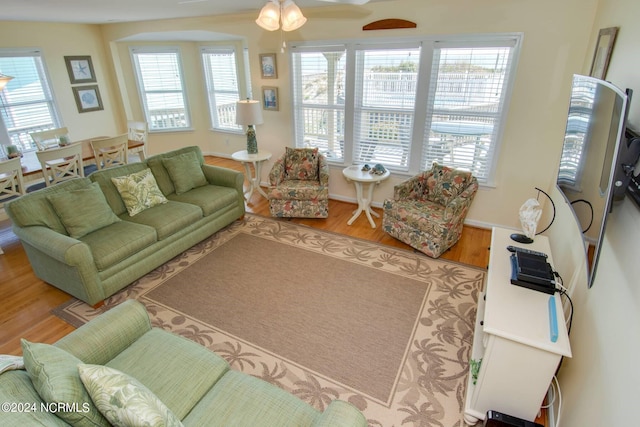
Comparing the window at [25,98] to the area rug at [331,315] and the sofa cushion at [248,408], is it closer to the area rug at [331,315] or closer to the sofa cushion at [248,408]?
the area rug at [331,315]

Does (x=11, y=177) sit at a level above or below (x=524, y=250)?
above

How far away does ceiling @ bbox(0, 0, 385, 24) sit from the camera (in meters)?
3.52

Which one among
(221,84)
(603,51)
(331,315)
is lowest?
(331,315)

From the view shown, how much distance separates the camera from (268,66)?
472 centimetres

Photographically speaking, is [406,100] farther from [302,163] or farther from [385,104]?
[302,163]

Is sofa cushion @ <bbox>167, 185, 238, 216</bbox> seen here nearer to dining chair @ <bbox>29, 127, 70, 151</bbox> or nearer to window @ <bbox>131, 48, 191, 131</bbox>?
dining chair @ <bbox>29, 127, 70, 151</bbox>

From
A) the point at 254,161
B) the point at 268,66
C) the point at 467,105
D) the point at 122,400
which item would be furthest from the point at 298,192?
the point at 122,400

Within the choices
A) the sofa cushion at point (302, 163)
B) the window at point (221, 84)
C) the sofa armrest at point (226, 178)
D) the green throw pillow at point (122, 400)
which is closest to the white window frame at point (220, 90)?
the window at point (221, 84)

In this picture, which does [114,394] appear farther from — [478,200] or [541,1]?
[541,1]

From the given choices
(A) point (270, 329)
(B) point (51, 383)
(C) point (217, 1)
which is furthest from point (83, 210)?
(C) point (217, 1)

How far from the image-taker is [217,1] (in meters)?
3.56

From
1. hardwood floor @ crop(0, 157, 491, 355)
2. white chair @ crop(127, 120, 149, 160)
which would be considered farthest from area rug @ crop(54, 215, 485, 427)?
white chair @ crop(127, 120, 149, 160)

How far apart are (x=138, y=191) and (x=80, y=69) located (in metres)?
3.94

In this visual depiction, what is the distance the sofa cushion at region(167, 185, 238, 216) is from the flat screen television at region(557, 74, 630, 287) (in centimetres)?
319
